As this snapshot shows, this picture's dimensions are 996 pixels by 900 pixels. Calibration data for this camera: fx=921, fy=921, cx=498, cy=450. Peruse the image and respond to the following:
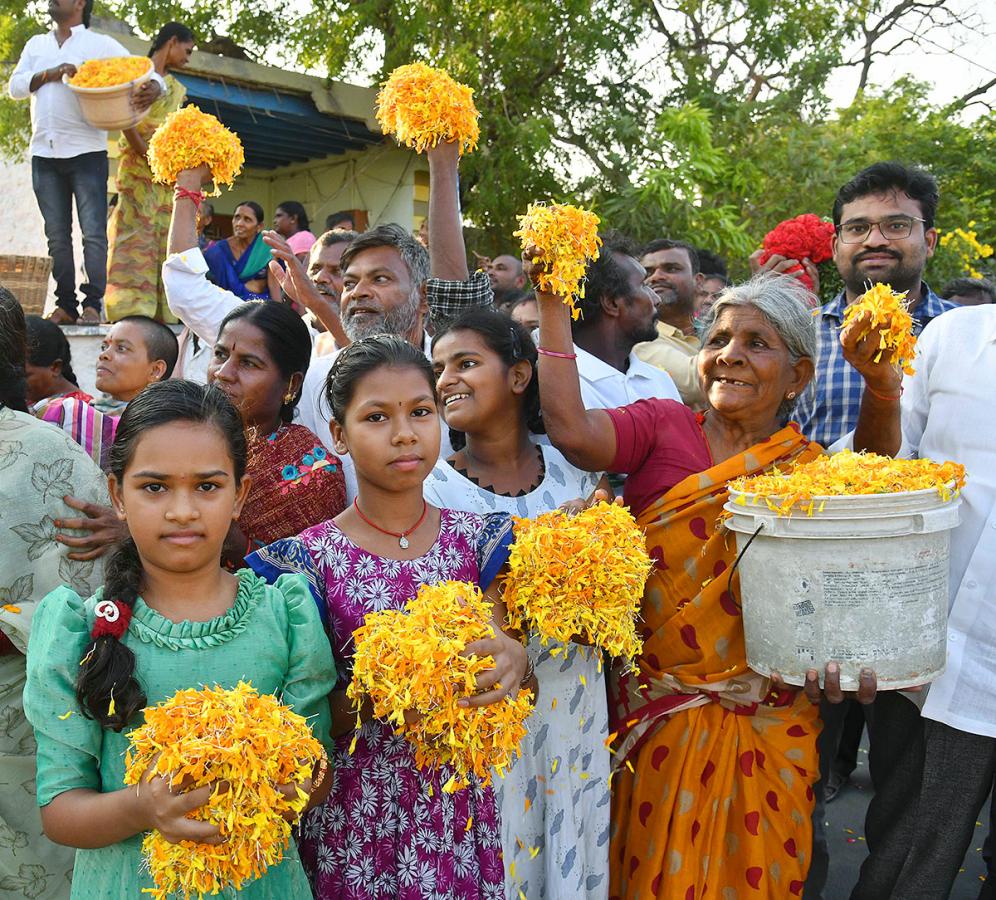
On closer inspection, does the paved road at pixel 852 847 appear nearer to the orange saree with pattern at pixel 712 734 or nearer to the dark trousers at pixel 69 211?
the orange saree with pattern at pixel 712 734

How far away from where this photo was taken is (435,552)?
8.54ft

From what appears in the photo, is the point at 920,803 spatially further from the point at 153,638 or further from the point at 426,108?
the point at 426,108

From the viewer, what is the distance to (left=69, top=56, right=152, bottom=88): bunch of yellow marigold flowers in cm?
686

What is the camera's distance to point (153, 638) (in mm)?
2150

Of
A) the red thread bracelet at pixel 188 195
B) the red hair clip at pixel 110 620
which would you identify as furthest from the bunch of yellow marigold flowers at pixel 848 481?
the red thread bracelet at pixel 188 195

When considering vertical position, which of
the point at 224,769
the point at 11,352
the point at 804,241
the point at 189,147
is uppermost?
the point at 189,147

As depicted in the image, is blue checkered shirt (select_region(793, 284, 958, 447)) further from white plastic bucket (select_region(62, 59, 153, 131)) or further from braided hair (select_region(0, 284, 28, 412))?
white plastic bucket (select_region(62, 59, 153, 131))

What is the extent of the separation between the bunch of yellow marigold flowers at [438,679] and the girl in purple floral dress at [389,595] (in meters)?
0.09

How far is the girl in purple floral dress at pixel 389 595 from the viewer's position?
2.40m

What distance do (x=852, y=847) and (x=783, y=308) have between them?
293cm

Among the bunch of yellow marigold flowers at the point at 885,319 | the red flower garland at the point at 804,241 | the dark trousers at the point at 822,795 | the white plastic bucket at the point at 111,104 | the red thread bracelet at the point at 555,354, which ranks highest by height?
the white plastic bucket at the point at 111,104

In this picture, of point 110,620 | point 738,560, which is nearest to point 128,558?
point 110,620

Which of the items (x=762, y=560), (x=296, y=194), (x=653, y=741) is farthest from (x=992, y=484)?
(x=296, y=194)

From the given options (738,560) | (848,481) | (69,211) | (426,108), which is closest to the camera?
(848,481)
